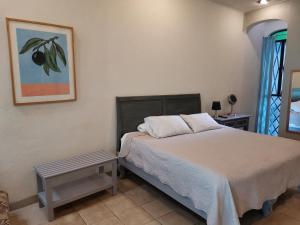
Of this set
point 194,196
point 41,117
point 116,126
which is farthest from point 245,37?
point 41,117

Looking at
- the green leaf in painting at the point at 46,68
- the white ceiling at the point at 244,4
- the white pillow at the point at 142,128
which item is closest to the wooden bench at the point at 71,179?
the white pillow at the point at 142,128

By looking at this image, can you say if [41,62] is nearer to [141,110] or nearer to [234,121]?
[141,110]

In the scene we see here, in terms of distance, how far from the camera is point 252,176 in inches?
73.1

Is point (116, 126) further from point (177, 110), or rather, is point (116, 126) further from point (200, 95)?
point (200, 95)

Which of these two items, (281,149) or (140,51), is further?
(140,51)

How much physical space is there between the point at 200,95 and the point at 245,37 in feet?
5.67

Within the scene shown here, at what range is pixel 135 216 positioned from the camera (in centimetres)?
229

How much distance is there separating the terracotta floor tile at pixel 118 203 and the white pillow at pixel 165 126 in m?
0.87

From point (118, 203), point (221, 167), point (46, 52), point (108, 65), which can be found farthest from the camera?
point (108, 65)

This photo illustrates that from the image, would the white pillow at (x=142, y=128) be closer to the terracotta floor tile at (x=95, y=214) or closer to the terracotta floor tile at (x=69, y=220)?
the terracotta floor tile at (x=95, y=214)

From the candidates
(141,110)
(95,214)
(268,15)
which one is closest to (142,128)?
(141,110)

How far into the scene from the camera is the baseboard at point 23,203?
7.83 feet

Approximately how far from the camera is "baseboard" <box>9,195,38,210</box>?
7.83ft

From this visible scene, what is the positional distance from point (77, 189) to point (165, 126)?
1343mm
